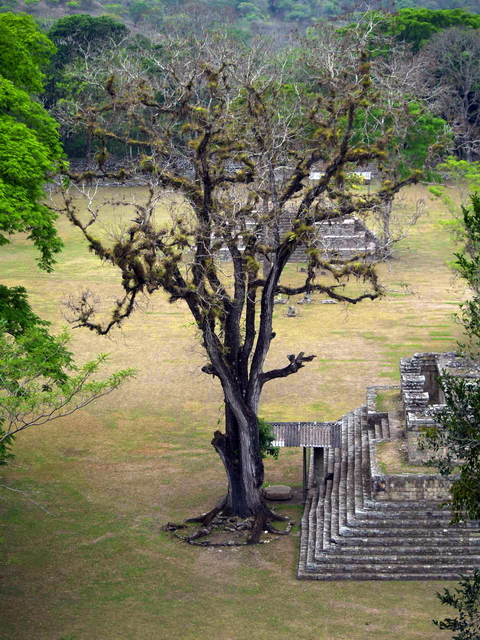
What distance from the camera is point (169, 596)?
1811 cm

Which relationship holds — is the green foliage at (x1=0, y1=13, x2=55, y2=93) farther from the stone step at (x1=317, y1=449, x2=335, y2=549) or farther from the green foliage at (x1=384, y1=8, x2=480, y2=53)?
the green foliage at (x1=384, y1=8, x2=480, y2=53)

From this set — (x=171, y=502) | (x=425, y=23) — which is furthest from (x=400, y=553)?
(x=425, y=23)

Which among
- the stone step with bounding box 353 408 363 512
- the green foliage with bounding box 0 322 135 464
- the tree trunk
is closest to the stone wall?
the stone step with bounding box 353 408 363 512

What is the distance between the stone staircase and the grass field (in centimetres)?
33

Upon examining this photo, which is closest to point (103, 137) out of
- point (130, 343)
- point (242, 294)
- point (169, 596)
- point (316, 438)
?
point (242, 294)

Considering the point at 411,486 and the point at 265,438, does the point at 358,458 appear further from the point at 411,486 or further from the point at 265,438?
the point at 411,486

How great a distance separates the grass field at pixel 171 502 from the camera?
677 inches

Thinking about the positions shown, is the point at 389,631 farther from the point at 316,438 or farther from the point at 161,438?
the point at 161,438

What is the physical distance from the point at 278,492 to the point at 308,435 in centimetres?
170

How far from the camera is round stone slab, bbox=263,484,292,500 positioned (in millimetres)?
22203

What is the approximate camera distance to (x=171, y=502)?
22281mm

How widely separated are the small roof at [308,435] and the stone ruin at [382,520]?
0.02 m

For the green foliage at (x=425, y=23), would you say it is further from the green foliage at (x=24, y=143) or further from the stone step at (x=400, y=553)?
the stone step at (x=400, y=553)

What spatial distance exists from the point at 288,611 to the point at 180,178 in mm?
9015
